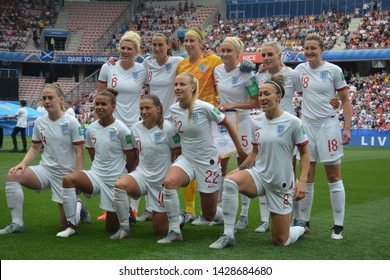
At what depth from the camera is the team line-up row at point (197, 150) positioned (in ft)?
21.4

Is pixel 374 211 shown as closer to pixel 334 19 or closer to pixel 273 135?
pixel 273 135

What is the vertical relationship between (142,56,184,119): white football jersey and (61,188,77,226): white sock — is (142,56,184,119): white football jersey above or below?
above

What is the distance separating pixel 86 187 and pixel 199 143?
1.33m

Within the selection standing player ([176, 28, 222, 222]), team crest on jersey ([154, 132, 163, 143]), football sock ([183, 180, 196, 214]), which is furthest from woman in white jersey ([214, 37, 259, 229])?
team crest on jersey ([154, 132, 163, 143])

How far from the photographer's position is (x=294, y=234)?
21.7 ft

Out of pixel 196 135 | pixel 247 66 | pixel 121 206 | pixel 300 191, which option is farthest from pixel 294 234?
pixel 247 66

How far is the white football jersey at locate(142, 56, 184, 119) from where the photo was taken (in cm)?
809

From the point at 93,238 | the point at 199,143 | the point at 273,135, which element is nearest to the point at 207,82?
the point at 199,143

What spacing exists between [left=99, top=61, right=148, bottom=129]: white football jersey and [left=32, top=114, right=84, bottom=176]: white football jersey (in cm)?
94

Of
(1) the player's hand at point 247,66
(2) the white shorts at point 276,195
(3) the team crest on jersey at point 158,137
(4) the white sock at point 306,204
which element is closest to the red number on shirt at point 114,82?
(3) the team crest on jersey at point 158,137

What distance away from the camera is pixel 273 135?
21.2 ft

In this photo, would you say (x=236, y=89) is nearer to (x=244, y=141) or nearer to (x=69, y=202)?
(x=244, y=141)

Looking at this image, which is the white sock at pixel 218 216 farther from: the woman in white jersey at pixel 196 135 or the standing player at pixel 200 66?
the woman in white jersey at pixel 196 135

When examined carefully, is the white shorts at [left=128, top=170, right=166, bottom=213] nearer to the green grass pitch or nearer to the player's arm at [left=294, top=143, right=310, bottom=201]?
the green grass pitch
